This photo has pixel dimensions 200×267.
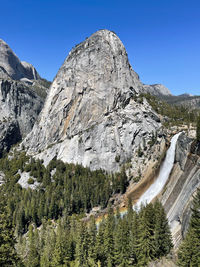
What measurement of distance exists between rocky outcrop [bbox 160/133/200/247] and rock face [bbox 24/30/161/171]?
43.8 m

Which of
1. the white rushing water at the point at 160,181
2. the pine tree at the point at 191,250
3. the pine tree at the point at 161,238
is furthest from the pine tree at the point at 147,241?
the white rushing water at the point at 160,181

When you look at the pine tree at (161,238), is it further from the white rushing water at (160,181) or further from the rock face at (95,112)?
the rock face at (95,112)

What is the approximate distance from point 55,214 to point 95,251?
51376mm

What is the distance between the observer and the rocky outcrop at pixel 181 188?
48.8 metres

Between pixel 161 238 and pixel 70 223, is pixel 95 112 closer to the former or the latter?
pixel 70 223

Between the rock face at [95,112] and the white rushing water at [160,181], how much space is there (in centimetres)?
3122

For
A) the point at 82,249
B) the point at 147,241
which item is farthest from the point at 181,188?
the point at 82,249

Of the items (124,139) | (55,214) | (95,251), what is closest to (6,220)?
(95,251)

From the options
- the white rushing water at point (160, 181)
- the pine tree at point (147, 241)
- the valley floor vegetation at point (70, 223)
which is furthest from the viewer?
the white rushing water at point (160, 181)

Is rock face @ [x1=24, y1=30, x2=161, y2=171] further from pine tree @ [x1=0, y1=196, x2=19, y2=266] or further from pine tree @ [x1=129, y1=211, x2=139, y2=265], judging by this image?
pine tree @ [x1=0, y1=196, x2=19, y2=266]

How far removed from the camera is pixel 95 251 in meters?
43.2

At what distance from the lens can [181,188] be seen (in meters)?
61.9

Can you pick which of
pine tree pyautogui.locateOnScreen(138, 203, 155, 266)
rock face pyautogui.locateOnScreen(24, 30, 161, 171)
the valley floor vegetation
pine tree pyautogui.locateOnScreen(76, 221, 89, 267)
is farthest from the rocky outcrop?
rock face pyautogui.locateOnScreen(24, 30, 161, 171)

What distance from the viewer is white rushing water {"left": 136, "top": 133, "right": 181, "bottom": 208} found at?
80.8 metres
